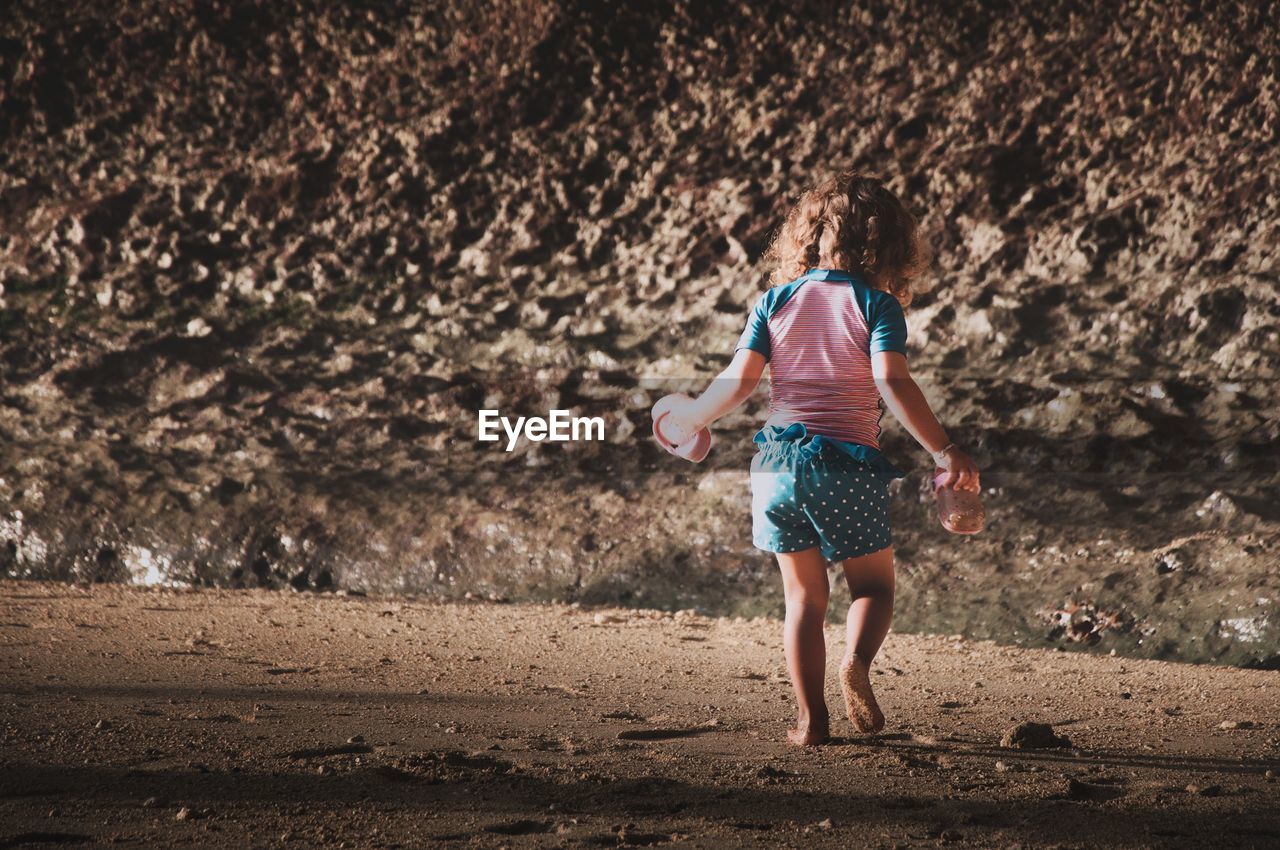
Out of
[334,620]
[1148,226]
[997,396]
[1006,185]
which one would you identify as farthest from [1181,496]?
[334,620]

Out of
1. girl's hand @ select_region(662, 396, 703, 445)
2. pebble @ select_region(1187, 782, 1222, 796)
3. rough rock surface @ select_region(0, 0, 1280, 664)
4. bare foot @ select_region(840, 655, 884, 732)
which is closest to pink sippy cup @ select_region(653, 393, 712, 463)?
girl's hand @ select_region(662, 396, 703, 445)

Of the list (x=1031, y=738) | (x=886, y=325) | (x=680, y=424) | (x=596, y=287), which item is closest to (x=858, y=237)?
(x=886, y=325)

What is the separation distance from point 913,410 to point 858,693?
1.84 feet

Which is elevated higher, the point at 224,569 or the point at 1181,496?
the point at 1181,496

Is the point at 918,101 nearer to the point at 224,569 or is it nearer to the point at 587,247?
the point at 587,247

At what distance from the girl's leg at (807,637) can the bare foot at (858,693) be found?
64 mm

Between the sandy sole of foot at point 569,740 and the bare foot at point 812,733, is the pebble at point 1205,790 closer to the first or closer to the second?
the sandy sole of foot at point 569,740

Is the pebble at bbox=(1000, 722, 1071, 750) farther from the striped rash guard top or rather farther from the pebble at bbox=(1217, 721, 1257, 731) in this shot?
the striped rash guard top

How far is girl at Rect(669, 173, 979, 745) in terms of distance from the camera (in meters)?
2.63

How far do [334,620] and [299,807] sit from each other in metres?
1.95

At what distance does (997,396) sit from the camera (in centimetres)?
549

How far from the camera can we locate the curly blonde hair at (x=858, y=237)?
2777 mm

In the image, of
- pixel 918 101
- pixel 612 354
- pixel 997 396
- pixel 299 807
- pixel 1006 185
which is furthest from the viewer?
pixel 918 101

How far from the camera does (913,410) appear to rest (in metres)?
2.62
